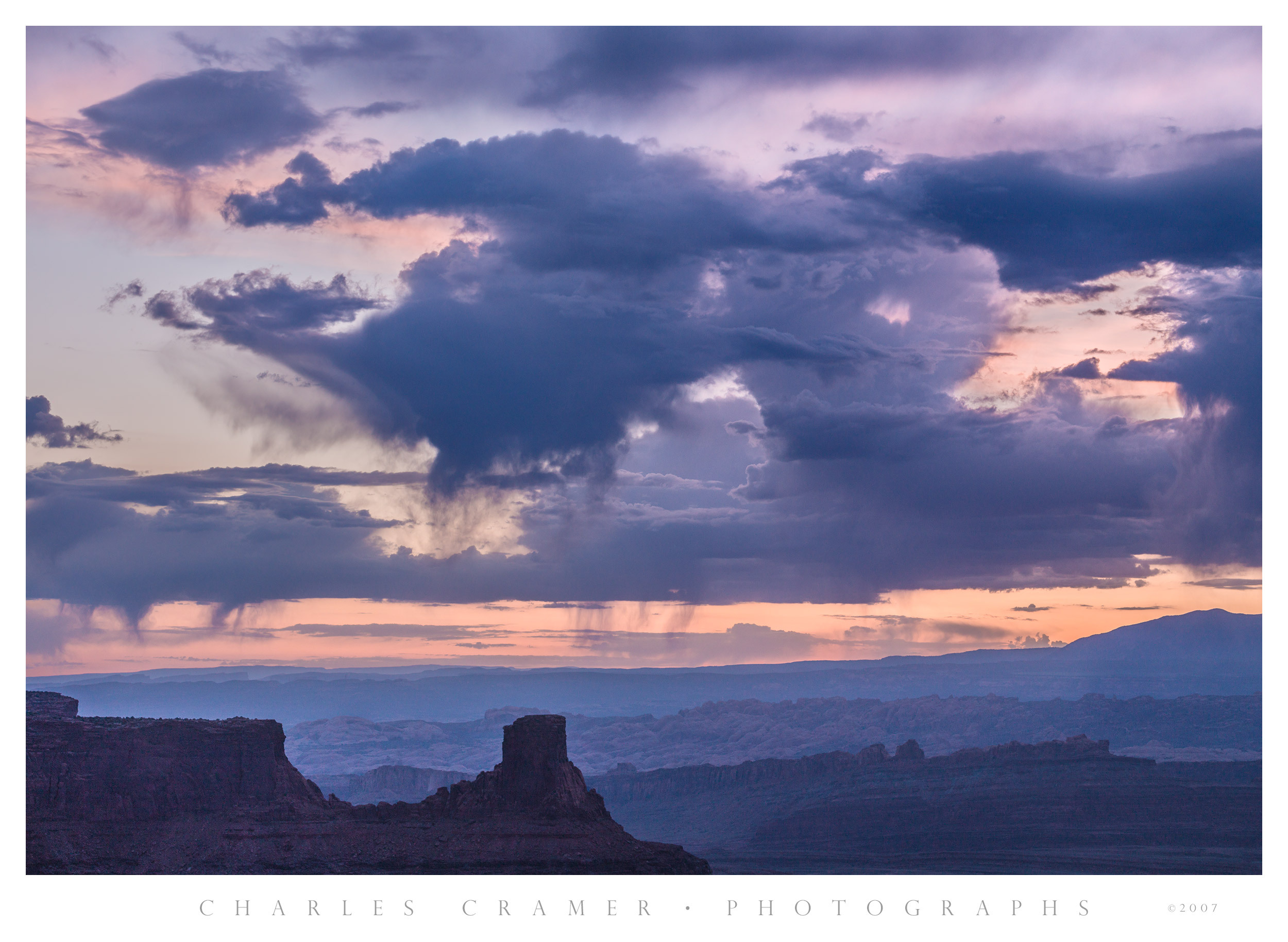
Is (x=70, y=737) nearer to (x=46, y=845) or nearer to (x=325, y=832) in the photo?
(x=46, y=845)

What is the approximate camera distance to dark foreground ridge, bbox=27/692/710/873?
154625 mm

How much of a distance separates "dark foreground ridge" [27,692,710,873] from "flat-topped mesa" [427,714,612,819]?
7.3 inches

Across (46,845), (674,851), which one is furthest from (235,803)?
(674,851)

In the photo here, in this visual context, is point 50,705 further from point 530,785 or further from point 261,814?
point 530,785

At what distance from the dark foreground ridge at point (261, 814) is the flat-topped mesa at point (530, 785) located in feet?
0.61

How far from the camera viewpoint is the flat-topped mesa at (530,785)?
171m

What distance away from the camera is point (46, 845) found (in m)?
150

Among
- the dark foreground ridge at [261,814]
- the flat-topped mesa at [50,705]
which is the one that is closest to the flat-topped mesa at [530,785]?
the dark foreground ridge at [261,814]

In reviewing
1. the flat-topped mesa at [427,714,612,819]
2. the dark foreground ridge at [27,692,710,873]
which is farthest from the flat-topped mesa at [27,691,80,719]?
the flat-topped mesa at [427,714,612,819]
